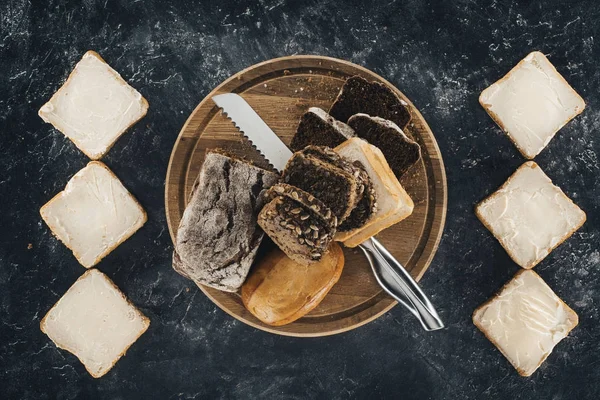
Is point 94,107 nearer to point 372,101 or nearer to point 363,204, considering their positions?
point 372,101

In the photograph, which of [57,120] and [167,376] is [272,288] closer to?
[167,376]

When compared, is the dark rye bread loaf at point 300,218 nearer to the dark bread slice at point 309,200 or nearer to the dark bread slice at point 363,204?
the dark bread slice at point 309,200

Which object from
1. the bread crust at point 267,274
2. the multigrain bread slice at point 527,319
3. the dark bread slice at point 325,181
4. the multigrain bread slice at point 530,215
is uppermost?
the dark bread slice at point 325,181

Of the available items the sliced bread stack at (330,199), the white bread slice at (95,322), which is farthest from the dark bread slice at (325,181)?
the white bread slice at (95,322)

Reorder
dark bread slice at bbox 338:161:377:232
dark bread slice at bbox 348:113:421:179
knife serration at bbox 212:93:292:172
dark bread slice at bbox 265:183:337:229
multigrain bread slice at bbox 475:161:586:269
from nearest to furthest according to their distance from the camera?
Result: 1. dark bread slice at bbox 265:183:337:229
2. dark bread slice at bbox 338:161:377:232
3. dark bread slice at bbox 348:113:421:179
4. knife serration at bbox 212:93:292:172
5. multigrain bread slice at bbox 475:161:586:269

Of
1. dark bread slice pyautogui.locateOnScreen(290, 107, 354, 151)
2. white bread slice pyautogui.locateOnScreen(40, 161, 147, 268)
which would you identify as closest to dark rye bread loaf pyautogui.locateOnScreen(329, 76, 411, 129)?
dark bread slice pyautogui.locateOnScreen(290, 107, 354, 151)

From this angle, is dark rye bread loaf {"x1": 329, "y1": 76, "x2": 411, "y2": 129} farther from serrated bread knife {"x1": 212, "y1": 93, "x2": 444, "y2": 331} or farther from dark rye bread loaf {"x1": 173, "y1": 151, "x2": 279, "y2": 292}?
dark rye bread loaf {"x1": 173, "y1": 151, "x2": 279, "y2": 292}
